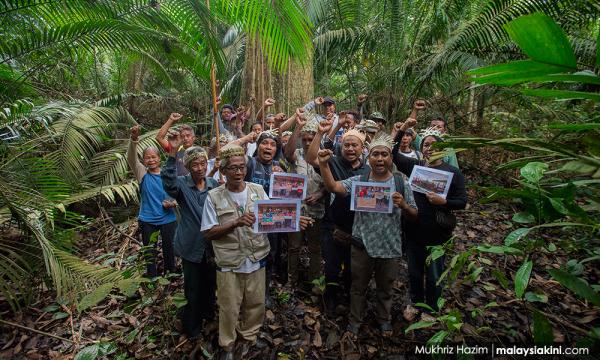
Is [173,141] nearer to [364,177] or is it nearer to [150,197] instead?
[150,197]

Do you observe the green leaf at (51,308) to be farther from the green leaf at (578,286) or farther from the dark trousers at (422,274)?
the green leaf at (578,286)

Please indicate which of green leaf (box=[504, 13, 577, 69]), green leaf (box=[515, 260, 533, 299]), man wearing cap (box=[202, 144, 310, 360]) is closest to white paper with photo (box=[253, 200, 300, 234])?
man wearing cap (box=[202, 144, 310, 360])

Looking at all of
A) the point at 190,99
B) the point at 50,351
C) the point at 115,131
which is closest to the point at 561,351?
the point at 50,351

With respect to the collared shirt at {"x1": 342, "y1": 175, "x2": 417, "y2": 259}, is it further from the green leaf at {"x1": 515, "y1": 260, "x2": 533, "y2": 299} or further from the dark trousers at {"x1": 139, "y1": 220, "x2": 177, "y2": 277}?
the dark trousers at {"x1": 139, "y1": 220, "x2": 177, "y2": 277}

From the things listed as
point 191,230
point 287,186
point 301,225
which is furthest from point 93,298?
point 287,186

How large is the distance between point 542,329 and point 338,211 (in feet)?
6.27

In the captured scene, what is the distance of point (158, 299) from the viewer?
347cm

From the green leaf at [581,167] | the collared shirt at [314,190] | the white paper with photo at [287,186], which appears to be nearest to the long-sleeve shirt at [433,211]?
the collared shirt at [314,190]

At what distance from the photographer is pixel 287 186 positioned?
3051 millimetres

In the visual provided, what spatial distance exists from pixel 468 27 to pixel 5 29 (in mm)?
5642

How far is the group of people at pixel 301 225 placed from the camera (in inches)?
101

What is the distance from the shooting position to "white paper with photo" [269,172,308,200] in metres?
3.00

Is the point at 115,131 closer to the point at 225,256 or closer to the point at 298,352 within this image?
the point at 225,256

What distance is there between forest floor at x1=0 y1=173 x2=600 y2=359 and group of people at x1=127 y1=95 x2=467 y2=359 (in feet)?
0.52
